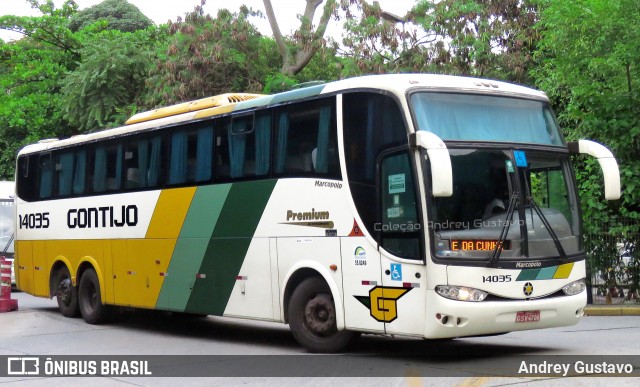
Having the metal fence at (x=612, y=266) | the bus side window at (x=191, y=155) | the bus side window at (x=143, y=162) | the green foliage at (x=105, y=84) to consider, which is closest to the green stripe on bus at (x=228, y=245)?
the bus side window at (x=191, y=155)

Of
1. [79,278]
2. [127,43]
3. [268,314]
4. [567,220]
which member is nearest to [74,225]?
[79,278]

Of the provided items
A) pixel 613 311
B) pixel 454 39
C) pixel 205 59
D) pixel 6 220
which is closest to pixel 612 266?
pixel 613 311

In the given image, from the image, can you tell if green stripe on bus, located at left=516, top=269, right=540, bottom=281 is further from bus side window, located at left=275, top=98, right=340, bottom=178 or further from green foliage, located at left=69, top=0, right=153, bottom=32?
green foliage, located at left=69, top=0, right=153, bottom=32

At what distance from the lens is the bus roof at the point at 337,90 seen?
11.1 metres

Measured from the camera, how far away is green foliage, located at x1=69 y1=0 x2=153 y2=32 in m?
54.7

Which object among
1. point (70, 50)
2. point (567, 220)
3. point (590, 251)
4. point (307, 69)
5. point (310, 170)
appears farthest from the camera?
point (70, 50)

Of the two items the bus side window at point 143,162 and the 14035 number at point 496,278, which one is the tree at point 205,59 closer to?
the bus side window at point 143,162

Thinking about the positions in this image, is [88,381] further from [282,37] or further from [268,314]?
[282,37]

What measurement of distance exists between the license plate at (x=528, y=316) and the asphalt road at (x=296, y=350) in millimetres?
505

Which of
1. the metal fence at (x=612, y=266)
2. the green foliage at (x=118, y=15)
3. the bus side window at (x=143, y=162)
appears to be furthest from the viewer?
the green foliage at (x=118, y=15)

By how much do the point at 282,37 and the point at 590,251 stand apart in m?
14.9

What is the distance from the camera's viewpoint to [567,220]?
11281mm

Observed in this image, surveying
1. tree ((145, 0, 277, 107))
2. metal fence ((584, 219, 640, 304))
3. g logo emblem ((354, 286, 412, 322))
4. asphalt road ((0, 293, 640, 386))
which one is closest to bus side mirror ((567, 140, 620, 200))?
asphalt road ((0, 293, 640, 386))

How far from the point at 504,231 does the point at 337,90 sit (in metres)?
2.83
